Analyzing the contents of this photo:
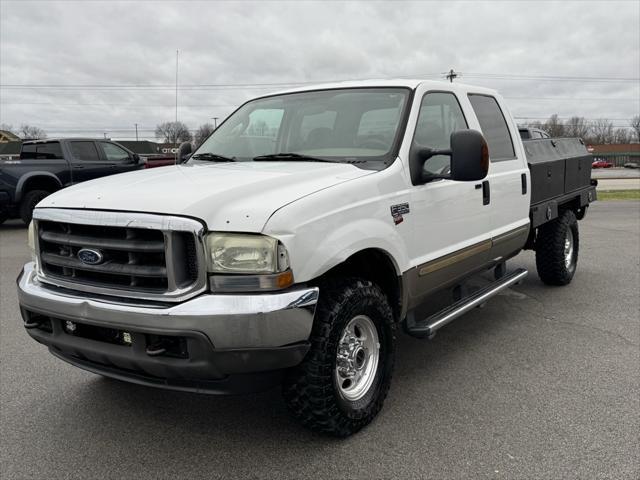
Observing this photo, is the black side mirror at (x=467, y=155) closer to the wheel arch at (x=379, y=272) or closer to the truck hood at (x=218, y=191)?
the truck hood at (x=218, y=191)

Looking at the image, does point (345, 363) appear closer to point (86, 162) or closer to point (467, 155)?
point (467, 155)

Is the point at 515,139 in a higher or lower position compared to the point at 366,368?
higher

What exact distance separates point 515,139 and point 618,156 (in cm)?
8657

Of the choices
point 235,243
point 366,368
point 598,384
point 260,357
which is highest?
point 235,243

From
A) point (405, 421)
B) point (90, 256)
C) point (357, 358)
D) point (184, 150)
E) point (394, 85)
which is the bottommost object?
point (405, 421)

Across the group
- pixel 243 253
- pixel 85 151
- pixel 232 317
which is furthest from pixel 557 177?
pixel 85 151

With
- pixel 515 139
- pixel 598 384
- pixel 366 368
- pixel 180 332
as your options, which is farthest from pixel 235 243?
pixel 515 139

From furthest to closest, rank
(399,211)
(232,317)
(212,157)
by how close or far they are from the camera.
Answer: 1. (212,157)
2. (399,211)
3. (232,317)

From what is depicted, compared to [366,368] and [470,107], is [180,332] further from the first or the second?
[470,107]

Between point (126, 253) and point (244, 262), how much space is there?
634 mm

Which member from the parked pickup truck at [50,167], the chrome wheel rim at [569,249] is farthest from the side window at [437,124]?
the parked pickup truck at [50,167]

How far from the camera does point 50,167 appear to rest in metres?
12.4

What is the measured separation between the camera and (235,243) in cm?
259

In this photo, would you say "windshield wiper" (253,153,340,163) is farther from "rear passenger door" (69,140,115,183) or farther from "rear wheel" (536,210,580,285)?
"rear passenger door" (69,140,115,183)
